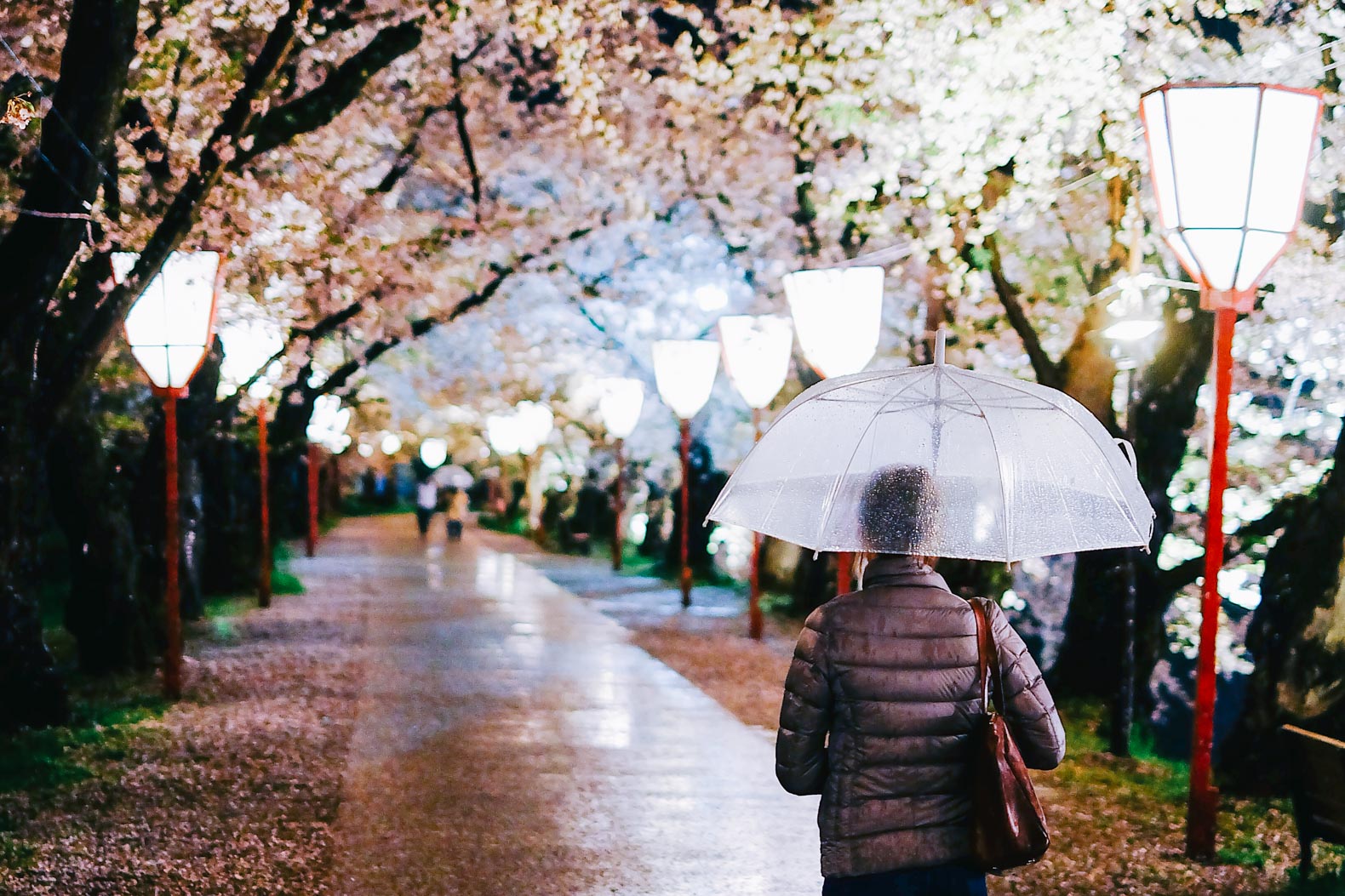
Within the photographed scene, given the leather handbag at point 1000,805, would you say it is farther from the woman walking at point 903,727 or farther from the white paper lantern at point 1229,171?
the white paper lantern at point 1229,171

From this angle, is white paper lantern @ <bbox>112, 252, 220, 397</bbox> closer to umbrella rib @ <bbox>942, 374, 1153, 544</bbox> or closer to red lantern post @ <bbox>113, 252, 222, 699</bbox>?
red lantern post @ <bbox>113, 252, 222, 699</bbox>

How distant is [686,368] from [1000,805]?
13.5 meters

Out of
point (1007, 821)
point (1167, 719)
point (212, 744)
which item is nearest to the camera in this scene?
point (1007, 821)

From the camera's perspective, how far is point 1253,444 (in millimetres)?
11898

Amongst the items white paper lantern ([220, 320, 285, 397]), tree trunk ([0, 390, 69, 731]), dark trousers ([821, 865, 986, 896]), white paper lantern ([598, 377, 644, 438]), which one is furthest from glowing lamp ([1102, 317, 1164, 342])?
white paper lantern ([598, 377, 644, 438])

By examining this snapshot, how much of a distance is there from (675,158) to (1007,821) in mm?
15692

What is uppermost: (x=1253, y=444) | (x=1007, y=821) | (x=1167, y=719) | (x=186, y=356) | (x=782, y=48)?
(x=782, y=48)

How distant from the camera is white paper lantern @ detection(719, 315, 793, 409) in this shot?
13.3m

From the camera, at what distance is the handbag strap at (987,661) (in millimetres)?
3205

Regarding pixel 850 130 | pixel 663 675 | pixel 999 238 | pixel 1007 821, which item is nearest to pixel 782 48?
pixel 850 130

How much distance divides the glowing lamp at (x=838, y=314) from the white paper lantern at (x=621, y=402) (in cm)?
1221

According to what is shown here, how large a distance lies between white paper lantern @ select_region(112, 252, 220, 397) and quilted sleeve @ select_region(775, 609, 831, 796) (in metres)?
8.16

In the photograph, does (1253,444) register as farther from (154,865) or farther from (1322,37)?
(154,865)

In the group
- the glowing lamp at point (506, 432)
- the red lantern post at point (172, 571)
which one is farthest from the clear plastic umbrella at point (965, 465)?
the glowing lamp at point (506, 432)
